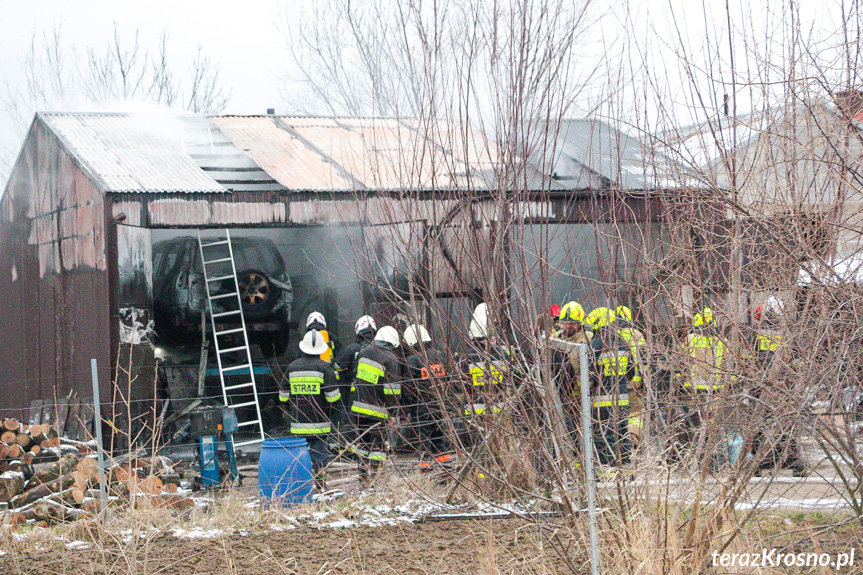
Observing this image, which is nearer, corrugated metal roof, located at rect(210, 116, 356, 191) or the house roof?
the house roof

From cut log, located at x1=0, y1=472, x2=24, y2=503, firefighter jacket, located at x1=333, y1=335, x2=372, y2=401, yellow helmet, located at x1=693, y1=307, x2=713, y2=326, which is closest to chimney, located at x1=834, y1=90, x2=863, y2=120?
yellow helmet, located at x1=693, y1=307, x2=713, y2=326

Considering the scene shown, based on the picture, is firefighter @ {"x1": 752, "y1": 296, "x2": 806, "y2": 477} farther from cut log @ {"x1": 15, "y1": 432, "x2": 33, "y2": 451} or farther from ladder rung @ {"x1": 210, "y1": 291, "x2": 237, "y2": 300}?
ladder rung @ {"x1": 210, "y1": 291, "x2": 237, "y2": 300}

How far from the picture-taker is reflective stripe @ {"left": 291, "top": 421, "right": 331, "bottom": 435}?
7978mm

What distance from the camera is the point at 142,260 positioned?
9.88 m

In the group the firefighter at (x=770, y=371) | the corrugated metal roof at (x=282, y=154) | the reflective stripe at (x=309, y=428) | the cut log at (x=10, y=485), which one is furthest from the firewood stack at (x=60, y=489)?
the firefighter at (x=770, y=371)

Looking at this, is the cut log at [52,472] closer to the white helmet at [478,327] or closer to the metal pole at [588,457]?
the white helmet at [478,327]

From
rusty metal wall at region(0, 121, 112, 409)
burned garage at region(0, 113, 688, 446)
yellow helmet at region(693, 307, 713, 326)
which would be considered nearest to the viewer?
yellow helmet at region(693, 307, 713, 326)

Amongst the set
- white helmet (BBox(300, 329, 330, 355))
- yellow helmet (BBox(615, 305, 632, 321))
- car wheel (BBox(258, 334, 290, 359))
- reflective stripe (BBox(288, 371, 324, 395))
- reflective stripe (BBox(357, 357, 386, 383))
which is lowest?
car wheel (BBox(258, 334, 290, 359))

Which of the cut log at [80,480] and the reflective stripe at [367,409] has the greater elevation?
the reflective stripe at [367,409]

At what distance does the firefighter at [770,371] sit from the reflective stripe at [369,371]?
4204 mm

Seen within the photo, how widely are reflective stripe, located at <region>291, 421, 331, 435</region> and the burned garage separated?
46.5 inches

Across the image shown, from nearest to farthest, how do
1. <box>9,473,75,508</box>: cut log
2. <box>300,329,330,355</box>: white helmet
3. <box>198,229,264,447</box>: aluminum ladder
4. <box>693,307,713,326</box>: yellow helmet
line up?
<box>693,307,713,326</box>: yellow helmet
<box>9,473,75,508</box>: cut log
<box>300,329,330,355</box>: white helmet
<box>198,229,264,447</box>: aluminum ladder

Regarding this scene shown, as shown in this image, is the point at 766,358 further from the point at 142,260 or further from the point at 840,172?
the point at 142,260

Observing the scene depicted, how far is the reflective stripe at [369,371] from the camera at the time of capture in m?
8.04
